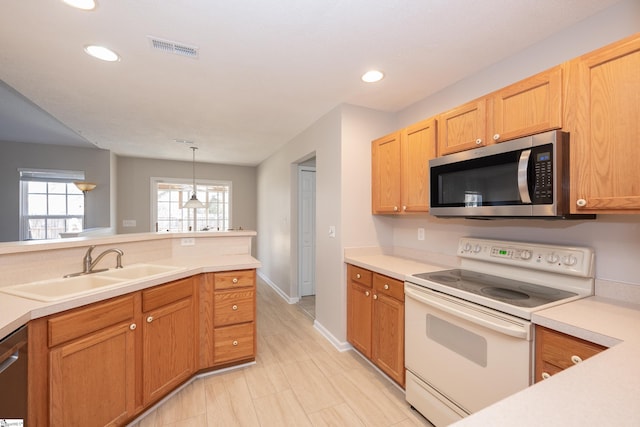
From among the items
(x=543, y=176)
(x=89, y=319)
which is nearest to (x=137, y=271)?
(x=89, y=319)

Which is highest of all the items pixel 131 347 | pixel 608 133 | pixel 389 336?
pixel 608 133

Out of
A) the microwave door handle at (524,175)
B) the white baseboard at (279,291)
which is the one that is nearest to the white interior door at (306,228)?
the white baseboard at (279,291)

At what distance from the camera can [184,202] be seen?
5.73 metres

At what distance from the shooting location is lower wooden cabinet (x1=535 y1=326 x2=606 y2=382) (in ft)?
3.53

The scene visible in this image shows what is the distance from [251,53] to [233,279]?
5.65 ft

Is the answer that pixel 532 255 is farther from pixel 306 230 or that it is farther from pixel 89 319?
pixel 306 230

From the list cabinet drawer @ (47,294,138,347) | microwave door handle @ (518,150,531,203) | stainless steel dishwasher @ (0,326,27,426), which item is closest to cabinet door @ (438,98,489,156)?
microwave door handle @ (518,150,531,203)

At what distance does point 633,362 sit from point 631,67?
3.87 ft

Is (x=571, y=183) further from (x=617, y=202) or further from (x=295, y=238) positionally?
(x=295, y=238)

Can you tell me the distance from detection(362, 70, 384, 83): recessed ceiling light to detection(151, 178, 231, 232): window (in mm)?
4294

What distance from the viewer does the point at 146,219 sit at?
5.44 meters

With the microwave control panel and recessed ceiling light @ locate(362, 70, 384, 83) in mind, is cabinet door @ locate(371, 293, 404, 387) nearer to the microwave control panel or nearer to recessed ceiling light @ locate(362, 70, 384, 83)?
the microwave control panel

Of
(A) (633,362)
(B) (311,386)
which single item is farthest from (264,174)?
(A) (633,362)

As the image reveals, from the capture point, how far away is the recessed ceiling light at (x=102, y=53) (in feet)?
5.86
